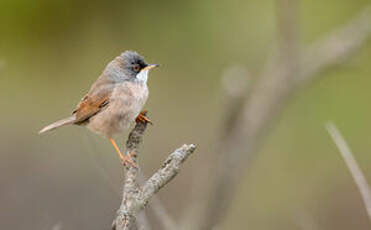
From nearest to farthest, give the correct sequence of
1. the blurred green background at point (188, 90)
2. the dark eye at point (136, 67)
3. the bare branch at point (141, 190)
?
the bare branch at point (141, 190), the dark eye at point (136, 67), the blurred green background at point (188, 90)

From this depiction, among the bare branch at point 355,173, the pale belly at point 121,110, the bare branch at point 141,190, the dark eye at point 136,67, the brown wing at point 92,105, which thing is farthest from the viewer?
the brown wing at point 92,105

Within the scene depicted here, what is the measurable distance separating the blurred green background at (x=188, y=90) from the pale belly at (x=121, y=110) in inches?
139

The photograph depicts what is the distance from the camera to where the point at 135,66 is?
519 centimetres

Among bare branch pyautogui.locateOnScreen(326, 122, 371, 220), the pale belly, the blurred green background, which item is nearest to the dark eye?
the pale belly

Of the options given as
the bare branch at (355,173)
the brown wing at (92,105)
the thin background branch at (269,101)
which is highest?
the brown wing at (92,105)

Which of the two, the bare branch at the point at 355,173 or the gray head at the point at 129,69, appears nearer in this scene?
the bare branch at the point at 355,173

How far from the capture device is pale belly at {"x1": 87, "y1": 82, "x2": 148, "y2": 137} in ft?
16.2

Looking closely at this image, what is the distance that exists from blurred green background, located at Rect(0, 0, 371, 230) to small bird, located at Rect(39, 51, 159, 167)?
3.40 meters

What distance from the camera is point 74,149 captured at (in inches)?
361

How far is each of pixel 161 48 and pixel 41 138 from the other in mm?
2654

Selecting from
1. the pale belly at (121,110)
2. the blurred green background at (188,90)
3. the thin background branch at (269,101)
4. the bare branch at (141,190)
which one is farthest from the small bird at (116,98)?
the blurred green background at (188,90)

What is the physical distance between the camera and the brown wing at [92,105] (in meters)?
5.29

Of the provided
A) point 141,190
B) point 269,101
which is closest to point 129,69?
point 269,101

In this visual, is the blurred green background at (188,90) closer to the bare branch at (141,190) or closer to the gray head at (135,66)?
the gray head at (135,66)
